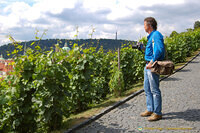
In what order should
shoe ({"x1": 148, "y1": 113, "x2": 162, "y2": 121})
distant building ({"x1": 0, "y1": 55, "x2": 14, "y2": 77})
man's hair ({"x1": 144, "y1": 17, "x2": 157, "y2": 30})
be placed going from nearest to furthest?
distant building ({"x1": 0, "y1": 55, "x2": 14, "y2": 77}) < man's hair ({"x1": 144, "y1": 17, "x2": 157, "y2": 30}) < shoe ({"x1": 148, "y1": 113, "x2": 162, "y2": 121})

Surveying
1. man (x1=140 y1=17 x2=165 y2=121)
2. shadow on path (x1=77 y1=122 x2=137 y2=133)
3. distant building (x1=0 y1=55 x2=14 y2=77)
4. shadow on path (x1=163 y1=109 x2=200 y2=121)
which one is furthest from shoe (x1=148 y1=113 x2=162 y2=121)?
distant building (x1=0 y1=55 x2=14 y2=77)

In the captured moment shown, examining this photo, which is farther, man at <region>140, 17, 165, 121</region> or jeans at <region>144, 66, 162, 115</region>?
jeans at <region>144, 66, 162, 115</region>

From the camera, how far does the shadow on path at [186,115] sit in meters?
5.28

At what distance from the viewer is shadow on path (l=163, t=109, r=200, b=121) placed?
5277mm

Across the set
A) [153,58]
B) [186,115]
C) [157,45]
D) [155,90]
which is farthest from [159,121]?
[157,45]

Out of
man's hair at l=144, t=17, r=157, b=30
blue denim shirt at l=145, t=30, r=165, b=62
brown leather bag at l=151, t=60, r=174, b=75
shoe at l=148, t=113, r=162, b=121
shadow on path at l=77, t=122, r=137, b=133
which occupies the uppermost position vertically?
man's hair at l=144, t=17, r=157, b=30

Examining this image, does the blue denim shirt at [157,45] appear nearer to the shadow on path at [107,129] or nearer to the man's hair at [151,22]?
the man's hair at [151,22]

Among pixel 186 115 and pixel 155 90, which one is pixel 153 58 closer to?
pixel 155 90

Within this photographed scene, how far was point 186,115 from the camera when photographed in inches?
217

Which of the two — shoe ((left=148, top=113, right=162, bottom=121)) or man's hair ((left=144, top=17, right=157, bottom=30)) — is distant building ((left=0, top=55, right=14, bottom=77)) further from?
shoe ((left=148, top=113, right=162, bottom=121))

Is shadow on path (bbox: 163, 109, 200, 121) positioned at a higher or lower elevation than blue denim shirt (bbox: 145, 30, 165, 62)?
lower

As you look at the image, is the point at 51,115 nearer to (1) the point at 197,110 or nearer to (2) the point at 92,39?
(2) the point at 92,39

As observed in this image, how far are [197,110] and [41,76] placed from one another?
4058 mm

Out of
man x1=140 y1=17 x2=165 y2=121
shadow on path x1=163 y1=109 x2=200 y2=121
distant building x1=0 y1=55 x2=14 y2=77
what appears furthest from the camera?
shadow on path x1=163 y1=109 x2=200 y2=121
